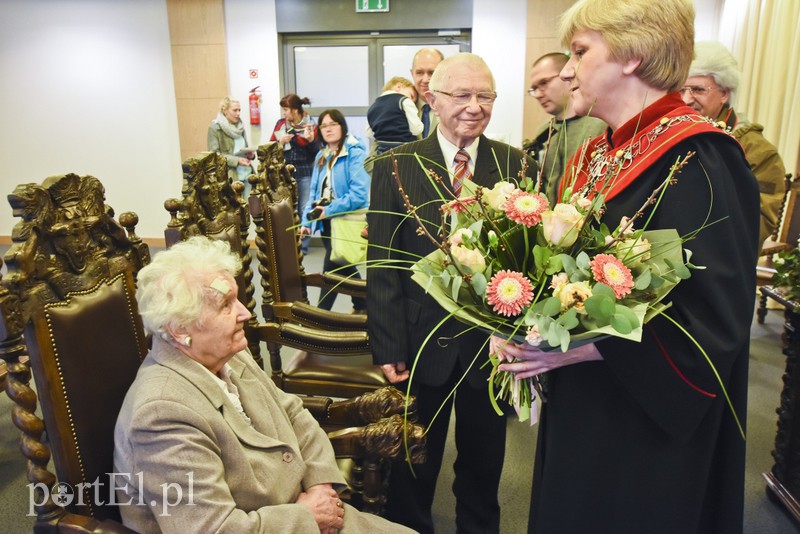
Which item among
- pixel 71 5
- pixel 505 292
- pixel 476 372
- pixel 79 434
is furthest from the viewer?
pixel 71 5

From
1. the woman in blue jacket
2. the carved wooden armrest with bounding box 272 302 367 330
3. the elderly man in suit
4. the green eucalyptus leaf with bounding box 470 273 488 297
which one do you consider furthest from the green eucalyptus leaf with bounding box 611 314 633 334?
the woman in blue jacket

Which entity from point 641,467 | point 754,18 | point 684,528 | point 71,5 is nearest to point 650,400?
point 641,467

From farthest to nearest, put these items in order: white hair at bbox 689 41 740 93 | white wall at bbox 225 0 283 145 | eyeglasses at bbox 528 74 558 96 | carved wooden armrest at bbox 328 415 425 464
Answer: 1. white wall at bbox 225 0 283 145
2. eyeglasses at bbox 528 74 558 96
3. white hair at bbox 689 41 740 93
4. carved wooden armrest at bbox 328 415 425 464

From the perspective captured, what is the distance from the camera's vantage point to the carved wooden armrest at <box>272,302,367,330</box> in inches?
88.7

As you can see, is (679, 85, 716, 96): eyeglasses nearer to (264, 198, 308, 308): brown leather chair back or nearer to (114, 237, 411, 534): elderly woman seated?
(264, 198, 308, 308): brown leather chair back

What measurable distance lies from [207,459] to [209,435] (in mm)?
50

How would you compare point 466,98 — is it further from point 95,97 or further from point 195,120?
point 95,97

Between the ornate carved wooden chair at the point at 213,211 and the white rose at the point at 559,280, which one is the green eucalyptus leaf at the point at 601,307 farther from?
the ornate carved wooden chair at the point at 213,211

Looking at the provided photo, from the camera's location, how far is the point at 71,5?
677 centimetres

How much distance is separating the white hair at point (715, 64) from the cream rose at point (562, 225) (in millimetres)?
1742

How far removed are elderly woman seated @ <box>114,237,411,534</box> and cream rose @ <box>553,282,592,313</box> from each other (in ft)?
2.58

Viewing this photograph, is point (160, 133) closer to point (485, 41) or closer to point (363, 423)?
point (485, 41)

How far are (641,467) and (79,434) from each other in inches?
45.8

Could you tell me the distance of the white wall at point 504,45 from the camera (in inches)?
245
